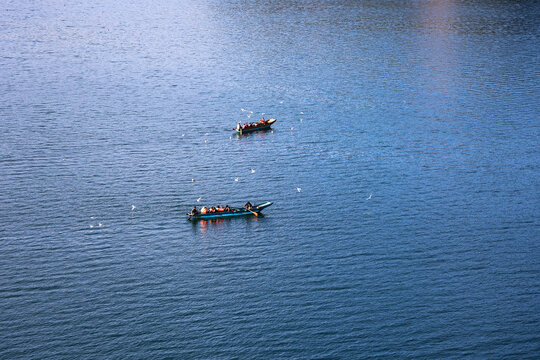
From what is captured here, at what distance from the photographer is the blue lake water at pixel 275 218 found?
213 feet

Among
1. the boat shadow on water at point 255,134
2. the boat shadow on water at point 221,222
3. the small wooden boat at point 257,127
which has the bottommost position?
the boat shadow on water at point 221,222

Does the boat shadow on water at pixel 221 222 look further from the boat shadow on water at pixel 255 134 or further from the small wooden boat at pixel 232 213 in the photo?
the boat shadow on water at pixel 255 134

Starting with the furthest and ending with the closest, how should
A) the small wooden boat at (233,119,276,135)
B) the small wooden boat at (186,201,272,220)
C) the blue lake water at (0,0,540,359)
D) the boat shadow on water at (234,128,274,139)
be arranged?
1. the small wooden boat at (233,119,276,135)
2. the boat shadow on water at (234,128,274,139)
3. the small wooden boat at (186,201,272,220)
4. the blue lake water at (0,0,540,359)

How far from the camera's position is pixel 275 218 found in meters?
87.1

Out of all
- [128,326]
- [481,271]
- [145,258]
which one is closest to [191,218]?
[145,258]

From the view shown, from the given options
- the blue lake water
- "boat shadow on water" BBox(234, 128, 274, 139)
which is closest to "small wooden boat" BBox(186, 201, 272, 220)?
the blue lake water

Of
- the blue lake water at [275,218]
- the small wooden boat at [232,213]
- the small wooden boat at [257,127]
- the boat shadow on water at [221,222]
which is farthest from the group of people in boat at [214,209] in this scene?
the small wooden boat at [257,127]

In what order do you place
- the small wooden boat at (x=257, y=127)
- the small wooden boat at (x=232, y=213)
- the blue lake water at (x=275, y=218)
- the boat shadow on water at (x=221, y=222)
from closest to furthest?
1. the blue lake water at (x=275, y=218)
2. the boat shadow on water at (x=221, y=222)
3. the small wooden boat at (x=232, y=213)
4. the small wooden boat at (x=257, y=127)

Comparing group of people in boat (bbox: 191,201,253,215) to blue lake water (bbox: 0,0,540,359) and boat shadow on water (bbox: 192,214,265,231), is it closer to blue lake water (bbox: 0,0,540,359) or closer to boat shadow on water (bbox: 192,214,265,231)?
boat shadow on water (bbox: 192,214,265,231)

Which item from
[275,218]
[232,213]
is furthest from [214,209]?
[275,218]

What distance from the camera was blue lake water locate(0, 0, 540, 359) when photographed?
64938 millimetres

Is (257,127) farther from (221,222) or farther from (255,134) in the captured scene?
(221,222)

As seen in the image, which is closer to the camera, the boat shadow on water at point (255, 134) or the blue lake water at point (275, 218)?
the blue lake water at point (275, 218)

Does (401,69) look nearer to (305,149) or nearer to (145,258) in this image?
(305,149)
